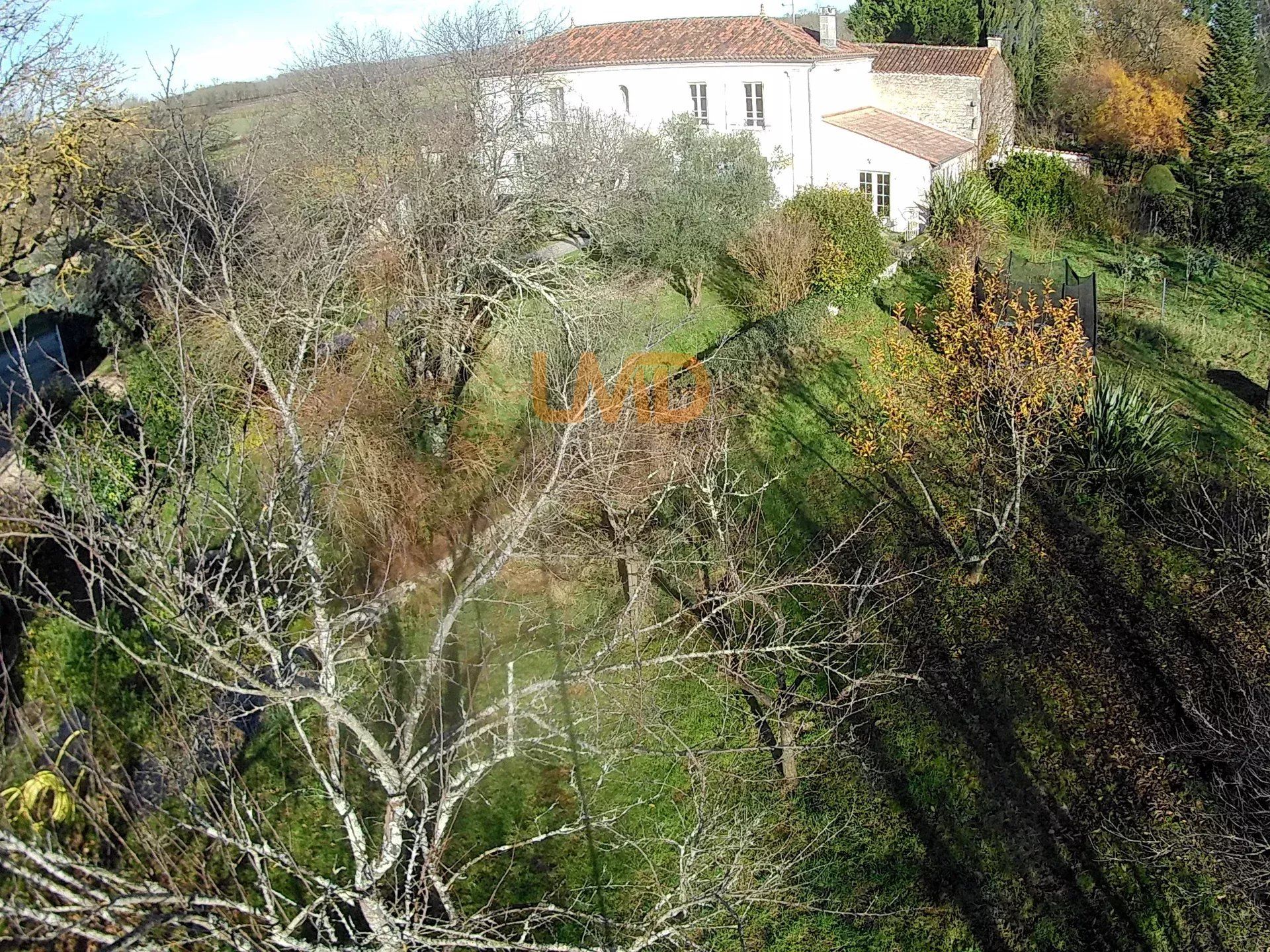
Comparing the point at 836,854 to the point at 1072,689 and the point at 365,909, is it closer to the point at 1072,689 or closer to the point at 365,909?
the point at 1072,689

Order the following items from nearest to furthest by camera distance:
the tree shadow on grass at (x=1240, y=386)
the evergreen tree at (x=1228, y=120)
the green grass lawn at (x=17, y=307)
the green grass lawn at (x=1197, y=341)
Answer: the green grass lawn at (x=1197, y=341), the tree shadow on grass at (x=1240, y=386), the green grass lawn at (x=17, y=307), the evergreen tree at (x=1228, y=120)

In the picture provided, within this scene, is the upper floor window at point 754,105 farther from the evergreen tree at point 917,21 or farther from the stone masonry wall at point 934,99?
the evergreen tree at point 917,21

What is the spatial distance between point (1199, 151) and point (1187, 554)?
63.5 ft

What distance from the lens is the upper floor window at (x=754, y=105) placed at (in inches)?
992

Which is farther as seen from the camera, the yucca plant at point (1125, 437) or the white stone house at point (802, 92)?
the white stone house at point (802, 92)

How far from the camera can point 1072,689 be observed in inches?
365

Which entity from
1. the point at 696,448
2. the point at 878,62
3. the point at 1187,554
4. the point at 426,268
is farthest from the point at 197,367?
the point at 878,62

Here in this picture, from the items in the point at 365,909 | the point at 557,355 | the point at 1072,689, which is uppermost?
the point at 557,355

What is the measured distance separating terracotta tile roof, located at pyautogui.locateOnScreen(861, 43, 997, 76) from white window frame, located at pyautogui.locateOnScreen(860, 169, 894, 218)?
17.1ft

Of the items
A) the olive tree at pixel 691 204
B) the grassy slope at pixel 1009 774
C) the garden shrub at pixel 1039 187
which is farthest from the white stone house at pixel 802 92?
the grassy slope at pixel 1009 774

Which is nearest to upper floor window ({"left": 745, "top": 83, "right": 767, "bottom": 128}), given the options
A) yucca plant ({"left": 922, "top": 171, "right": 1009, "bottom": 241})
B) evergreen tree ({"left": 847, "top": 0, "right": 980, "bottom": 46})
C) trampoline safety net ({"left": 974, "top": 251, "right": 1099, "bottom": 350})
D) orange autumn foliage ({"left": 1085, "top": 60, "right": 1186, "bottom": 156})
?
yucca plant ({"left": 922, "top": 171, "right": 1009, "bottom": 241})

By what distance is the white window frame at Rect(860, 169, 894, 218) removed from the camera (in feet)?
80.0

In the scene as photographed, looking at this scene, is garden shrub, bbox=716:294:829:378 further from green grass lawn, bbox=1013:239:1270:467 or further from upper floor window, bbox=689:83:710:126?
upper floor window, bbox=689:83:710:126

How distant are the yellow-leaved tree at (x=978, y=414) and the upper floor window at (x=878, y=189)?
10.4 m
